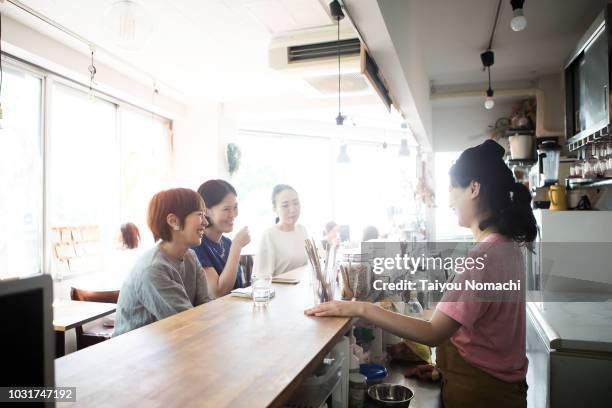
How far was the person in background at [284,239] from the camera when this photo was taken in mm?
3186

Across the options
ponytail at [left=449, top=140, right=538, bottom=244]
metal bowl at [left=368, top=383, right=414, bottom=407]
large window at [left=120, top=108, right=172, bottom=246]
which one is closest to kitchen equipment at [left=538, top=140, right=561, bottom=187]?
ponytail at [left=449, top=140, right=538, bottom=244]

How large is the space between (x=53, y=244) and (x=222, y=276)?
2.57m

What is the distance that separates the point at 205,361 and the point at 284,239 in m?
2.28

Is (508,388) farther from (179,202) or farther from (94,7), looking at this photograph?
(94,7)

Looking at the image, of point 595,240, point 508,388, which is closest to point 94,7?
point 508,388

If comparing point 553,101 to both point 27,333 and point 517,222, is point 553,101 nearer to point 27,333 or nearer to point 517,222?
point 517,222

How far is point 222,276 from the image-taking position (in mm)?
2328

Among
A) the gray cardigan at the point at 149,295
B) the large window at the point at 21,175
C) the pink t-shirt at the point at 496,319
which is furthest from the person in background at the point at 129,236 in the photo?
the pink t-shirt at the point at 496,319

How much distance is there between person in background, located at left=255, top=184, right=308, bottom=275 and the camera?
3.19 metres

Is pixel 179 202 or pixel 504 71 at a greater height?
pixel 504 71

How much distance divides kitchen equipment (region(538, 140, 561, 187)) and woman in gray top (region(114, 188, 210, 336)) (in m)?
3.51

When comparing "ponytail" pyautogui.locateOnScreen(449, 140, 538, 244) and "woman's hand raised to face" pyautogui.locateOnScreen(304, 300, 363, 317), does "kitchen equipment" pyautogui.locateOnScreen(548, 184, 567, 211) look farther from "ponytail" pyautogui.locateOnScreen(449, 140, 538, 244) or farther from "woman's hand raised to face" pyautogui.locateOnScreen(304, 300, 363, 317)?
"woman's hand raised to face" pyautogui.locateOnScreen(304, 300, 363, 317)

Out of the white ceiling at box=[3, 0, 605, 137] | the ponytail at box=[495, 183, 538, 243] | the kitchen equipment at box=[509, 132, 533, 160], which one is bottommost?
the ponytail at box=[495, 183, 538, 243]

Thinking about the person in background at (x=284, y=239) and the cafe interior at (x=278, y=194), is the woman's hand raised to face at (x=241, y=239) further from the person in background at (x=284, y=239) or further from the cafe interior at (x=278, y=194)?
the person in background at (x=284, y=239)
